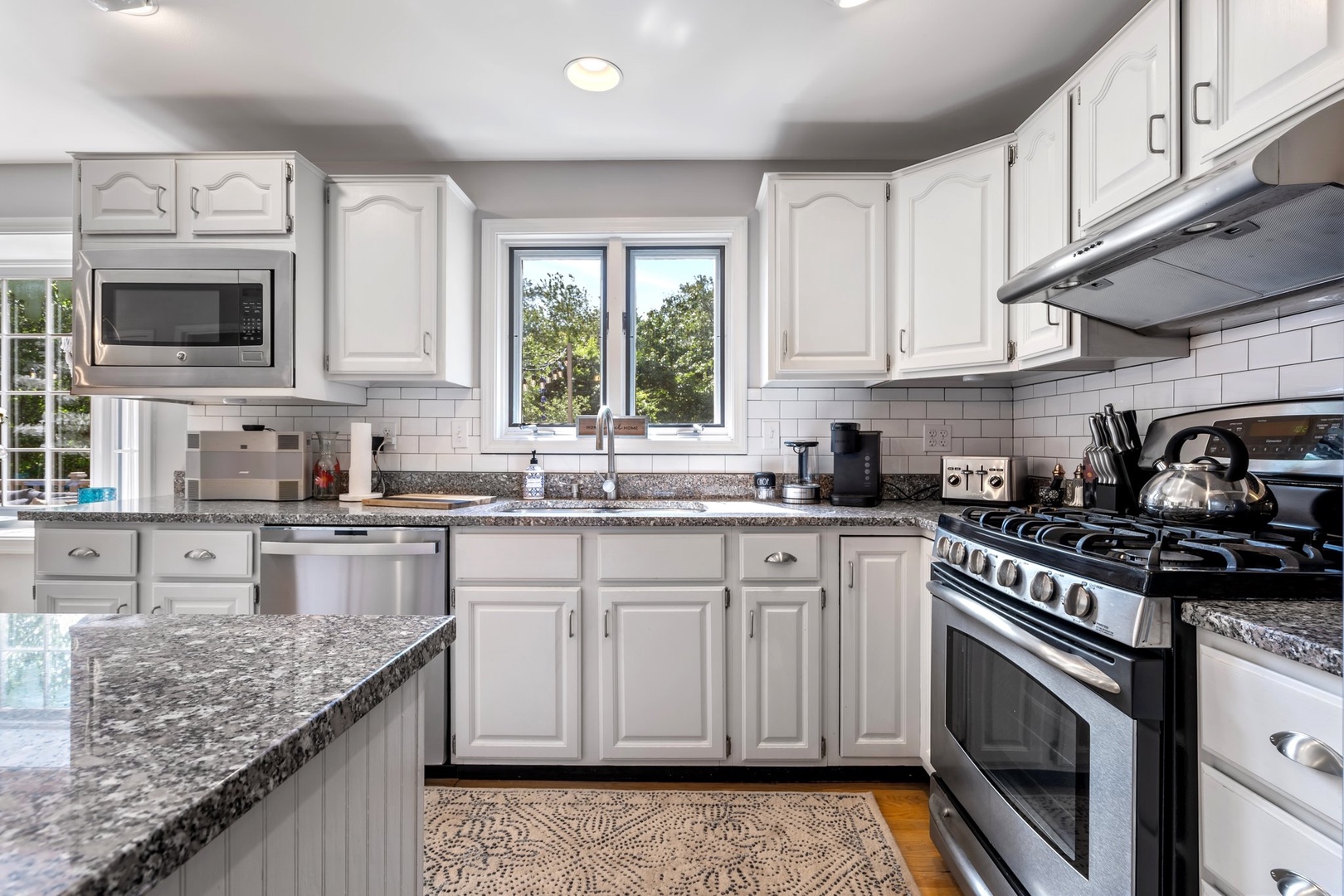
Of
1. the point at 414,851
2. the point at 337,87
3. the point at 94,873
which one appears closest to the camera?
the point at 94,873

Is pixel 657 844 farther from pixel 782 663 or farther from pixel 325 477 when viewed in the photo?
pixel 325 477

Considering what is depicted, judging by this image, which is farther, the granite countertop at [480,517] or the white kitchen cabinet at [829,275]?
the white kitchen cabinet at [829,275]

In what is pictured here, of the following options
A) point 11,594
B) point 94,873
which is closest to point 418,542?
point 94,873

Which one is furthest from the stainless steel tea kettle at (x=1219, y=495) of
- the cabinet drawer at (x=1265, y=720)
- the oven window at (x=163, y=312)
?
the oven window at (x=163, y=312)

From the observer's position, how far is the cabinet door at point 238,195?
247 centimetres

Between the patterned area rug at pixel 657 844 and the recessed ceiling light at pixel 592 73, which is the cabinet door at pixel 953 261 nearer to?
the recessed ceiling light at pixel 592 73

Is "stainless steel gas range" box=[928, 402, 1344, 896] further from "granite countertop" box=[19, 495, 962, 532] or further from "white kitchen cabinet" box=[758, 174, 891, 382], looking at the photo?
"white kitchen cabinet" box=[758, 174, 891, 382]

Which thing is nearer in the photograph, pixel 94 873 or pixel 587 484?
pixel 94 873

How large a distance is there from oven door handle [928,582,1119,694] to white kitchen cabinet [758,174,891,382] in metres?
1.05

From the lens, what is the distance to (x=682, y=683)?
2.25 m

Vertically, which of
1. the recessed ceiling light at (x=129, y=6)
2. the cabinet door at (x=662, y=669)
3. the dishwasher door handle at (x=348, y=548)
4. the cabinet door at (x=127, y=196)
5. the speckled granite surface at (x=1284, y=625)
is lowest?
the cabinet door at (x=662, y=669)

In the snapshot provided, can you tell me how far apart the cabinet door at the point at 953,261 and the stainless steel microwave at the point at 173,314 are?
7.46ft

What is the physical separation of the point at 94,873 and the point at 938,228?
2.61m

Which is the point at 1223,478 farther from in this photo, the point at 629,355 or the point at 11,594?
the point at 11,594
